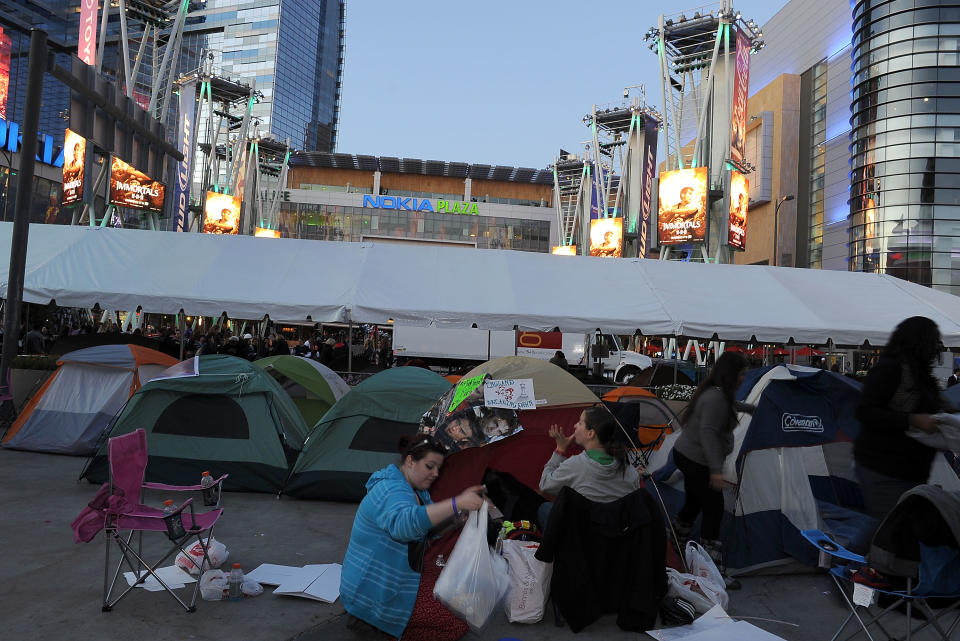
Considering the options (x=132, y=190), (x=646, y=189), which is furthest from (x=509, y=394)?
(x=646, y=189)

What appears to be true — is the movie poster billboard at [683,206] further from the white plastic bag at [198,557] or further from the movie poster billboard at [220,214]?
the white plastic bag at [198,557]

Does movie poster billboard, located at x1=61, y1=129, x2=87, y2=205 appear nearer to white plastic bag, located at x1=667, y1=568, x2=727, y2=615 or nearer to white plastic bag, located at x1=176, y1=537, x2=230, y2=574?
white plastic bag, located at x1=176, y1=537, x2=230, y2=574

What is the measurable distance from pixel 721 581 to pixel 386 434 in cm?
421

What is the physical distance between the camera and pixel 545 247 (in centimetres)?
7925

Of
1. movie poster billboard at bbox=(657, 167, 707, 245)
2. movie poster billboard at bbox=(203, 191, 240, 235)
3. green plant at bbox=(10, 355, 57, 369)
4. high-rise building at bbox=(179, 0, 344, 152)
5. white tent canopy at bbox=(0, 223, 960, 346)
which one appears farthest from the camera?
high-rise building at bbox=(179, 0, 344, 152)

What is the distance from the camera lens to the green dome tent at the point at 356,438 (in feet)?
26.3

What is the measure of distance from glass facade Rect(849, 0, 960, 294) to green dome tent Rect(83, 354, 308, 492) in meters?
47.2

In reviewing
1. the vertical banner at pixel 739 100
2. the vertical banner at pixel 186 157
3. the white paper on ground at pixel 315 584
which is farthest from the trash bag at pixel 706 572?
the vertical banner at pixel 186 157

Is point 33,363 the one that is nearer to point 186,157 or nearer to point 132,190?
point 132,190

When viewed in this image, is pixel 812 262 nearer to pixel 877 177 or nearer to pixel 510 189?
pixel 877 177

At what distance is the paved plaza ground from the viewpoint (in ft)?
14.5

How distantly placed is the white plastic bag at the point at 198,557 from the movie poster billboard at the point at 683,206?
1055 inches

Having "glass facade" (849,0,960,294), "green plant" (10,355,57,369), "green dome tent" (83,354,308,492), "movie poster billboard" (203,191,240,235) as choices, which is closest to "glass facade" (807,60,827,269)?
"glass facade" (849,0,960,294)

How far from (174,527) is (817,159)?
2659 inches
